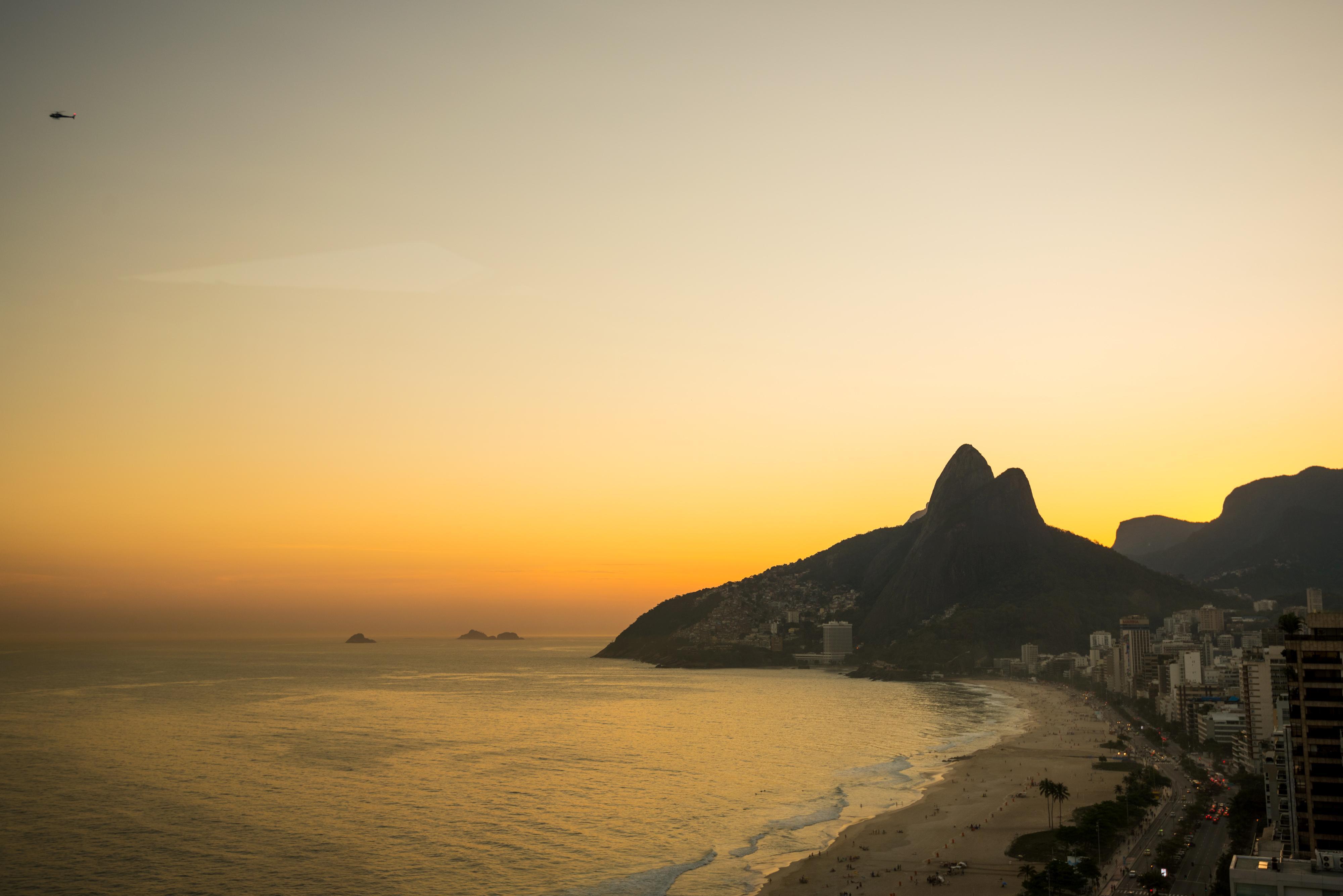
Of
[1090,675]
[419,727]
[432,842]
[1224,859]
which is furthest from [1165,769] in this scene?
[1090,675]

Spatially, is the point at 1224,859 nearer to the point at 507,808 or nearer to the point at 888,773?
the point at 888,773

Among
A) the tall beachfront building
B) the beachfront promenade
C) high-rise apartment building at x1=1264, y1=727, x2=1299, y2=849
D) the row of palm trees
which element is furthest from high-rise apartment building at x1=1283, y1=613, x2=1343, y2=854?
the tall beachfront building

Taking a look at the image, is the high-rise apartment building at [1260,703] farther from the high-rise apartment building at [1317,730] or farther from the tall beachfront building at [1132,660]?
the tall beachfront building at [1132,660]

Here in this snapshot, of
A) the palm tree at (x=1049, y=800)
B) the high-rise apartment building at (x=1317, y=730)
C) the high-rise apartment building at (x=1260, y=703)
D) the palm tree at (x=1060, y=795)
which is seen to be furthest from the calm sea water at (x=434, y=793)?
the high-rise apartment building at (x=1260, y=703)

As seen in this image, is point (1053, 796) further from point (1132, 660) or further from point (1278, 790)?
point (1132, 660)

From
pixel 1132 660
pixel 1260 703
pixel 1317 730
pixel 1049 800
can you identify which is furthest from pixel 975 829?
pixel 1132 660

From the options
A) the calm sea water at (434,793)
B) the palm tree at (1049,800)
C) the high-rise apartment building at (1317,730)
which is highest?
the high-rise apartment building at (1317,730)
